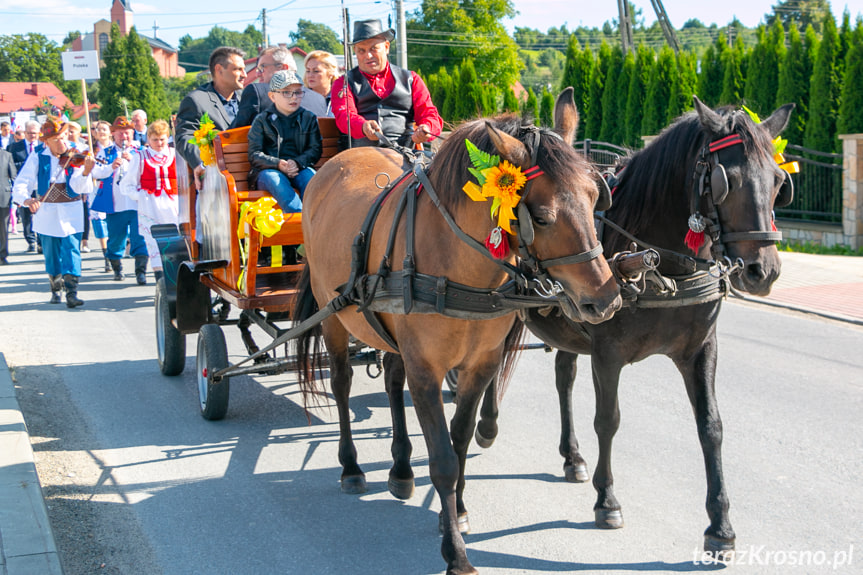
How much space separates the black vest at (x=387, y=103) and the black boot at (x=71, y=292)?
5961 millimetres

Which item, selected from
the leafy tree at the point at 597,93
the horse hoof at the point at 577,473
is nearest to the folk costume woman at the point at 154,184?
the horse hoof at the point at 577,473

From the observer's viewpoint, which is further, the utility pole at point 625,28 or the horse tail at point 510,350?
the utility pole at point 625,28

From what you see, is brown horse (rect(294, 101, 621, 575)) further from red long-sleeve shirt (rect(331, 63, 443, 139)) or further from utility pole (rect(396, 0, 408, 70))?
utility pole (rect(396, 0, 408, 70))

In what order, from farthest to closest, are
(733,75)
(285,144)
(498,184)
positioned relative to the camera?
(733,75), (285,144), (498,184)

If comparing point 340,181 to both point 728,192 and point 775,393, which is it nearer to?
point 728,192

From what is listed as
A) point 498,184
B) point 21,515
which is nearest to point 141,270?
point 21,515

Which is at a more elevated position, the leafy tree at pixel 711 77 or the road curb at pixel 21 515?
the leafy tree at pixel 711 77

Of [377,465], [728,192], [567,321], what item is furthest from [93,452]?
[728,192]

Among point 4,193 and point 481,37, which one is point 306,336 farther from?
point 481,37

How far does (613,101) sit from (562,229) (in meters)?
17.4

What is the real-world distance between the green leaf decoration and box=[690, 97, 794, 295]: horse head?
0.98 metres

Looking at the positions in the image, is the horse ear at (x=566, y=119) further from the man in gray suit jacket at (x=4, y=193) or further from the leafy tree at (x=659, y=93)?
the leafy tree at (x=659, y=93)

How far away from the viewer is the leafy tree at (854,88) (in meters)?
13.2

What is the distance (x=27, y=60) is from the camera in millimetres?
92375
